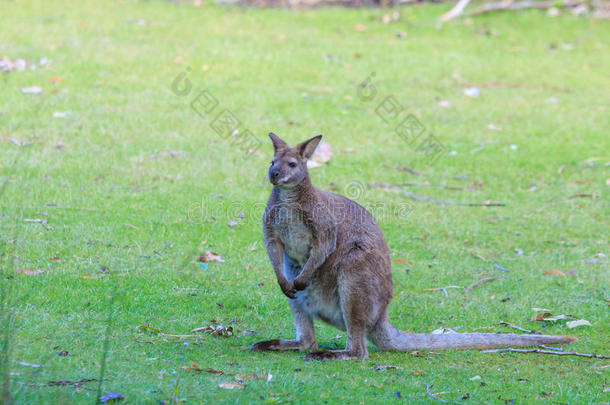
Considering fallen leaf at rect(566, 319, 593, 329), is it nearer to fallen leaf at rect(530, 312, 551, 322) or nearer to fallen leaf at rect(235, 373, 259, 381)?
fallen leaf at rect(530, 312, 551, 322)

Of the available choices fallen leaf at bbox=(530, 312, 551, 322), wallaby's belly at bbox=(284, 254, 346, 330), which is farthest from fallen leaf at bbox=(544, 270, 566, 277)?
wallaby's belly at bbox=(284, 254, 346, 330)

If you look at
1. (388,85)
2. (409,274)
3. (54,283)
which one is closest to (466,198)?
(409,274)

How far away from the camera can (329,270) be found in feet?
15.0

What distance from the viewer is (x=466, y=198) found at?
28.1ft

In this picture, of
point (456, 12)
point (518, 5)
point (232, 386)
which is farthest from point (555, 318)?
point (518, 5)

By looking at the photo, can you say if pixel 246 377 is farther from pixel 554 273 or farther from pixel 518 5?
pixel 518 5

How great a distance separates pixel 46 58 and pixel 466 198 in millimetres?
6510

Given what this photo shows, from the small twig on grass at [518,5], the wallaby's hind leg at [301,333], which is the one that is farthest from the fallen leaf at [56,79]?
the small twig on grass at [518,5]

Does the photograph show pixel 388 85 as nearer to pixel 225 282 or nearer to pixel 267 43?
pixel 267 43

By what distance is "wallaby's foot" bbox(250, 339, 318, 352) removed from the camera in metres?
4.47

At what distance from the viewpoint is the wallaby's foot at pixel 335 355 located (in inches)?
174

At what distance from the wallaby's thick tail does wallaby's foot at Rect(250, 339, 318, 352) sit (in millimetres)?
422

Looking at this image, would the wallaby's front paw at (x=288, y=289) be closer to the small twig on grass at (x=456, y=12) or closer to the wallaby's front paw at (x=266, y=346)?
the wallaby's front paw at (x=266, y=346)

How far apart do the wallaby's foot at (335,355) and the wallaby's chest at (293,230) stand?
607 millimetres
